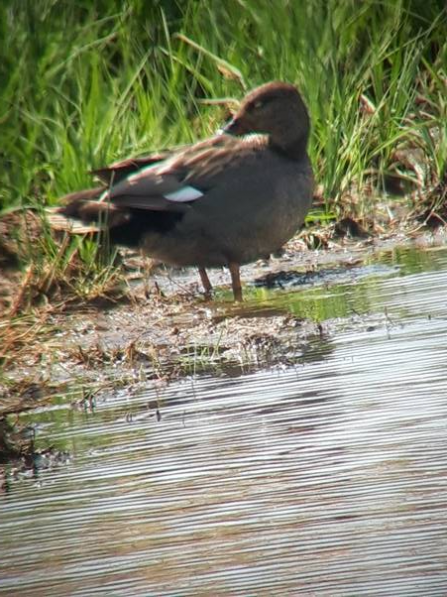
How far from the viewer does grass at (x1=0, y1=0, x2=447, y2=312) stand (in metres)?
8.52

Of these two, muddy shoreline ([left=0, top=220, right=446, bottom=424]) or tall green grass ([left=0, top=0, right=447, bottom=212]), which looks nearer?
muddy shoreline ([left=0, top=220, right=446, bottom=424])

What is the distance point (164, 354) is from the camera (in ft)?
19.2

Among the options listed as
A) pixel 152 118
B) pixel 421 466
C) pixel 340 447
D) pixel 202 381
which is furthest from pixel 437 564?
pixel 152 118

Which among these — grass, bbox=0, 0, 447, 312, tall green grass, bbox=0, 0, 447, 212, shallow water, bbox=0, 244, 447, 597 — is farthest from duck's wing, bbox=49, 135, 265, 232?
shallow water, bbox=0, 244, 447, 597

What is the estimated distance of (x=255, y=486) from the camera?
12.6ft

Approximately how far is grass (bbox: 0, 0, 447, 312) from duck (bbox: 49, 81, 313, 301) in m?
0.44

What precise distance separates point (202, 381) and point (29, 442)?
0.75 meters

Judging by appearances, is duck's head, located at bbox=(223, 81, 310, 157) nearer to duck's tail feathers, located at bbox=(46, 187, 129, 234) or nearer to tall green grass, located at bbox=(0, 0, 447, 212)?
tall green grass, located at bbox=(0, 0, 447, 212)

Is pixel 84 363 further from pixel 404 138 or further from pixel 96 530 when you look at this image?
pixel 404 138

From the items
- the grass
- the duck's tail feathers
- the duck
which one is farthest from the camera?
the grass

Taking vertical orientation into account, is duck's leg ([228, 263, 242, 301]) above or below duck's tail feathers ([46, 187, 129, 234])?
below

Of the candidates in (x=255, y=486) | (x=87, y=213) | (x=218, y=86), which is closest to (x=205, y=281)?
(x=87, y=213)

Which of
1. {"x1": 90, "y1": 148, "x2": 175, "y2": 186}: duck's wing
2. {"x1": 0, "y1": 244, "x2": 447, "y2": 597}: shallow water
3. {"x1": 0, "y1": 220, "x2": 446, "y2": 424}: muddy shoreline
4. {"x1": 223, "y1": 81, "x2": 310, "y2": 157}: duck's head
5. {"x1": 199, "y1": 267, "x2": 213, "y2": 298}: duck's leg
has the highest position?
{"x1": 223, "y1": 81, "x2": 310, "y2": 157}: duck's head

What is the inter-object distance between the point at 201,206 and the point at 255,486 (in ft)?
12.6
